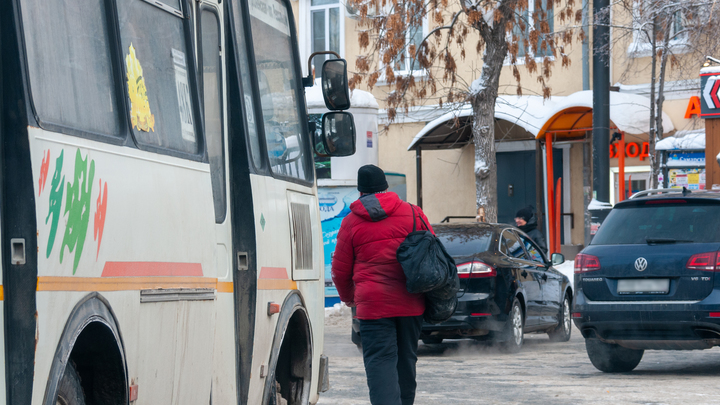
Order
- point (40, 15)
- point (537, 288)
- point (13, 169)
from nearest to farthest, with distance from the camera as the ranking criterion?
point (13, 169) < point (40, 15) < point (537, 288)

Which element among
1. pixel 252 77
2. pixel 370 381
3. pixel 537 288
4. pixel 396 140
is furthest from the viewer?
pixel 396 140

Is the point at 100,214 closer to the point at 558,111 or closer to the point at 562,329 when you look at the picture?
the point at 562,329

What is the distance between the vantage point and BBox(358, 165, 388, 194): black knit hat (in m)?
6.24

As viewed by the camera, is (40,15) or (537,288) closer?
(40,15)

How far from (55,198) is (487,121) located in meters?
14.7

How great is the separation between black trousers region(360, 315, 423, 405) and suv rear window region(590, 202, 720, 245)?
12.5ft

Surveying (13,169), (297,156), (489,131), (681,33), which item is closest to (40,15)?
(13,169)

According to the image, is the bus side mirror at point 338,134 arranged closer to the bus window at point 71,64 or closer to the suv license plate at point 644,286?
the bus window at point 71,64

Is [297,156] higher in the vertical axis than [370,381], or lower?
higher

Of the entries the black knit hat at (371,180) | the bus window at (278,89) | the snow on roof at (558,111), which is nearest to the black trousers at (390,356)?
the black knit hat at (371,180)

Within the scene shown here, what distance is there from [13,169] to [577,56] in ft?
67.7

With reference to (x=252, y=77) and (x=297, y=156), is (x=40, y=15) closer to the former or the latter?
(x=252, y=77)

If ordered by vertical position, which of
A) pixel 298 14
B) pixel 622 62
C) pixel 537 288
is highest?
pixel 298 14

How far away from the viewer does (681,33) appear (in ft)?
61.0
